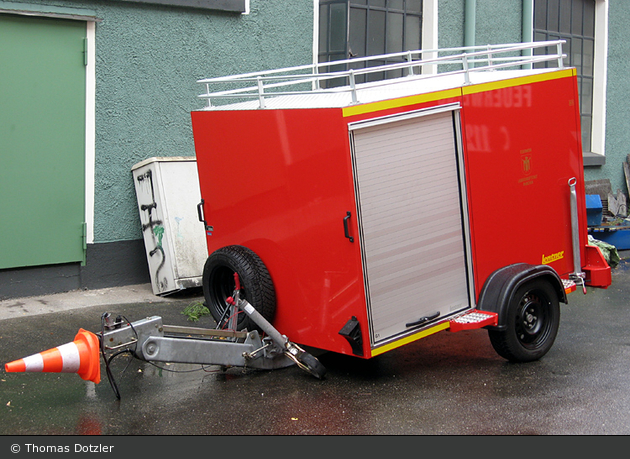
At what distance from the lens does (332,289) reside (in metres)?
4.73

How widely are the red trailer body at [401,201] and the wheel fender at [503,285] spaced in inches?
0.4

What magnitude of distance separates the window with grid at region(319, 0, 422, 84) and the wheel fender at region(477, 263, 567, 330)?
4.50 m

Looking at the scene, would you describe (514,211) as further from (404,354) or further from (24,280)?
(24,280)

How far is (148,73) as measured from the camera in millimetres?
7543

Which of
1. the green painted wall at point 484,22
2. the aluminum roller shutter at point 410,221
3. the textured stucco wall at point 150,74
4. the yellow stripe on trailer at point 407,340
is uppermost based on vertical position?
the green painted wall at point 484,22

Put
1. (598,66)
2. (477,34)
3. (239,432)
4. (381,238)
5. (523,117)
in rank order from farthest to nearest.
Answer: (598,66)
(477,34)
(523,117)
(381,238)
(239,432)

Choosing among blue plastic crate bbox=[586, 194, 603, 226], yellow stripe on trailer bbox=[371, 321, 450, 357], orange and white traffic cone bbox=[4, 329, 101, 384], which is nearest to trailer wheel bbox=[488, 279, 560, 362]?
yellow stripe on trailer bbox=[371, 321, 450, 357]

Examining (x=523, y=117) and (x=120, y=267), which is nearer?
(x=523, y=117)

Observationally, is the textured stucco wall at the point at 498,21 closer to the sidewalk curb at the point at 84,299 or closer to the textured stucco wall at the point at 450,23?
the textured stucco wall at the point at 450,23

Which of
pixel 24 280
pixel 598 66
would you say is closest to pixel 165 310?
pixel 24 280

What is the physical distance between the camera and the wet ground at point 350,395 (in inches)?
167

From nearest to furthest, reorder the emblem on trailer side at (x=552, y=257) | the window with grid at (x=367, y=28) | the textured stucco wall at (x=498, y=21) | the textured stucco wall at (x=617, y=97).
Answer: the emblem on trailer side at (x=552, y=257), the window with grid at (x=367, y=28), the textured stucco wall at (x=498, y=21), the textured stucco wall at (x=617, y=97)

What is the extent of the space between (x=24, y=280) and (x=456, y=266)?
4538mm

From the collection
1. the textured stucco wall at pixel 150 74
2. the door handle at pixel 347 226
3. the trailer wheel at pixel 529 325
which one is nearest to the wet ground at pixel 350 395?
the trailer wheel at pixel 529 325
